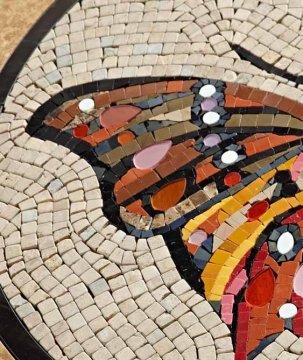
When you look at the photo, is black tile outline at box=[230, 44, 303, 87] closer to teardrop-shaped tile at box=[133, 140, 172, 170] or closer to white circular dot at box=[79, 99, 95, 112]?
teardrop-shaped tile at box=[133, 140, 172, 170]

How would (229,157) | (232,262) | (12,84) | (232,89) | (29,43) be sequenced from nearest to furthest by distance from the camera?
(232,262) → (229,157) → (232,89) → (12,84) → (29,43)

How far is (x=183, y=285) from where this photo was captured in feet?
25.6

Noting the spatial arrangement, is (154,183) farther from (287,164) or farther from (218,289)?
(218,289)

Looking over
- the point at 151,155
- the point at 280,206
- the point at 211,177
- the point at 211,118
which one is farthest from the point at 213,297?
the point at 211,118

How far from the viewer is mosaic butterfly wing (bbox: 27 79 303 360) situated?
25.1 feet

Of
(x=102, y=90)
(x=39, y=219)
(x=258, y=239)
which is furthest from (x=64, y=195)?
(x=258, y=239)

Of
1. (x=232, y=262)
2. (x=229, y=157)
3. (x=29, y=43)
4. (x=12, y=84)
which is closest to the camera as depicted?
(x=232, y=262)

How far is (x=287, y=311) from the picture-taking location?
24.5ft

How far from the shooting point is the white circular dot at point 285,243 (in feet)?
25.6

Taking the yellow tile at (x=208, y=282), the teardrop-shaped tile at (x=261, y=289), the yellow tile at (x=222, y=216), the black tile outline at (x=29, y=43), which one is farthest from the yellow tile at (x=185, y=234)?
the black tile outline at (x=29, y=43)

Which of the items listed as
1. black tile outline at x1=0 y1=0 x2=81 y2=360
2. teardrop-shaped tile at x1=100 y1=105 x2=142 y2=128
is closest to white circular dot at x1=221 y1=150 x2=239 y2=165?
teardrop-shaped tile at x1=100 y1=105 x2=142 y2=128

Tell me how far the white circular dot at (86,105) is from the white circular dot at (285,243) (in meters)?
2.61

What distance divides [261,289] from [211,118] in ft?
6.63

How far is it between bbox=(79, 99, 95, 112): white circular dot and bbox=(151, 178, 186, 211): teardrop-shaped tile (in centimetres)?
140
